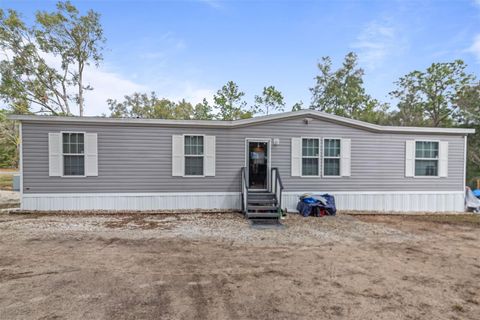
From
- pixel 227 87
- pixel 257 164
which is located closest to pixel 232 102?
pixel 227 87

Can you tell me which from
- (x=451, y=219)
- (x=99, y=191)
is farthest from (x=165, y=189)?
(x=451, y=219)

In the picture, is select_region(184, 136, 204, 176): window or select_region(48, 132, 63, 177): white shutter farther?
select_region(184, 136, 204, 176): window

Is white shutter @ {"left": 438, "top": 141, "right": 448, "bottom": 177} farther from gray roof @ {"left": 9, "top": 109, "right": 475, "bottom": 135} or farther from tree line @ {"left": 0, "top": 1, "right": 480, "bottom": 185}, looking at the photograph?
tree line @ {"left": 0, "top": 1, "right": 480, "bottom": 185}

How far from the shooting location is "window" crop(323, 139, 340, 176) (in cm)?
816

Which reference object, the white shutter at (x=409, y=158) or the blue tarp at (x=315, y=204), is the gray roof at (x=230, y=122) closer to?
the white shutter at (x=409, y=158)

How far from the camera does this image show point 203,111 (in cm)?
2395

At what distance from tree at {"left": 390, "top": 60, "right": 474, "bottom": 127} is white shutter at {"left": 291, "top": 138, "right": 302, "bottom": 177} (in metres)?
18.0

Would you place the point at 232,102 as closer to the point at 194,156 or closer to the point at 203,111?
the point at 203,111

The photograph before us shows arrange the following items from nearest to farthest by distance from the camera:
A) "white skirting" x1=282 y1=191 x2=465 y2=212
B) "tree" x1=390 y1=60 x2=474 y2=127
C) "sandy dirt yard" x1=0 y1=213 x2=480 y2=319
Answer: "sandy dirt yard" x1=0 y1=213 x2=480 y2=319 < "white skirting" x1=282 y1=191 x2=465 y2=212 < "tree" x1=390 y1=60 x2=474 y2=127

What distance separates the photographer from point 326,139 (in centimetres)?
815

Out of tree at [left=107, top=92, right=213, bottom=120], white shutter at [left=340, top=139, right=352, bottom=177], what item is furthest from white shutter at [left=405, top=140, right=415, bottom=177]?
tree at [left=107, top=92, right=213, bottom=120]

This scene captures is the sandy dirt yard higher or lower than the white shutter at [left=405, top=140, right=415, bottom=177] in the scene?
lower

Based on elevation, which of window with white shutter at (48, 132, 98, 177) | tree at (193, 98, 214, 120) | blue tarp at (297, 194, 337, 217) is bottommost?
blue tarp at (297, 194, 337, 217)

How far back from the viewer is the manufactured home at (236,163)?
23.5ft
